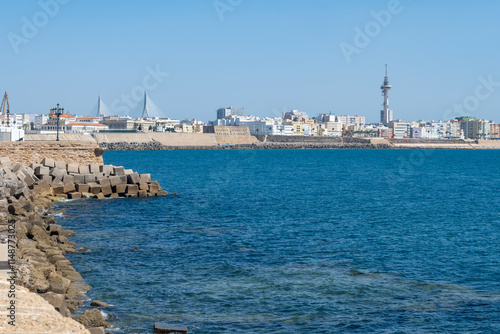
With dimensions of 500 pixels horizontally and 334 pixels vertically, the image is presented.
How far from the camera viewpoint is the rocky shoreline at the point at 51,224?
1116 centimetres

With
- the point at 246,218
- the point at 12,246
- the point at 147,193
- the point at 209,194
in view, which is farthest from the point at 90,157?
the point at 12,246

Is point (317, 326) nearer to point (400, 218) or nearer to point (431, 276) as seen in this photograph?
point (431, 276)

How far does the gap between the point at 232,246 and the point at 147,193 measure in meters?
15.0

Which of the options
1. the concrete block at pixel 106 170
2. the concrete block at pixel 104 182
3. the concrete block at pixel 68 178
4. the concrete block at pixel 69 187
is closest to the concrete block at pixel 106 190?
the concrete block at pixel 104 182

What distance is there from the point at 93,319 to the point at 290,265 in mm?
6343

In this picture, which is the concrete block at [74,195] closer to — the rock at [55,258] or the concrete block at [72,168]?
the concrete block at [72,168]

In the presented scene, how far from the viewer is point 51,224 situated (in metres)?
19.0

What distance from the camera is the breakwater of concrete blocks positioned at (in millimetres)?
30016

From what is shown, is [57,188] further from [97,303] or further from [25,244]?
[97,303]

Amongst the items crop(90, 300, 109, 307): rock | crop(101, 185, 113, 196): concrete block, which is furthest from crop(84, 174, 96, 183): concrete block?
crop(90, 300, 109, 307): rock

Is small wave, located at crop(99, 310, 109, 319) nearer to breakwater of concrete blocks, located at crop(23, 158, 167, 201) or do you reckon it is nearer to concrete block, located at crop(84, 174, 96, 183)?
breakwater of concrete blocks, located at crop(23, 158, 167, 201)

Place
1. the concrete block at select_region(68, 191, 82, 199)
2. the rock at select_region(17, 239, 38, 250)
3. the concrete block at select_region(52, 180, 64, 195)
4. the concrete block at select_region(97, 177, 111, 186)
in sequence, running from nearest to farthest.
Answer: the rock at select_region(17, 239, 38, 250)
the concrete block at select_region(52, 180, 64, 195)
the concrete block at select_region(68, 191, 82, 199)
the concrete block at select_region(97, 177, 111, 186)

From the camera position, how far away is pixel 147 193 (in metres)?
32.7

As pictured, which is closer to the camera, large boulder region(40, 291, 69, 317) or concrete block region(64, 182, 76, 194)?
large boulder region(40, 291, 69, 317)
